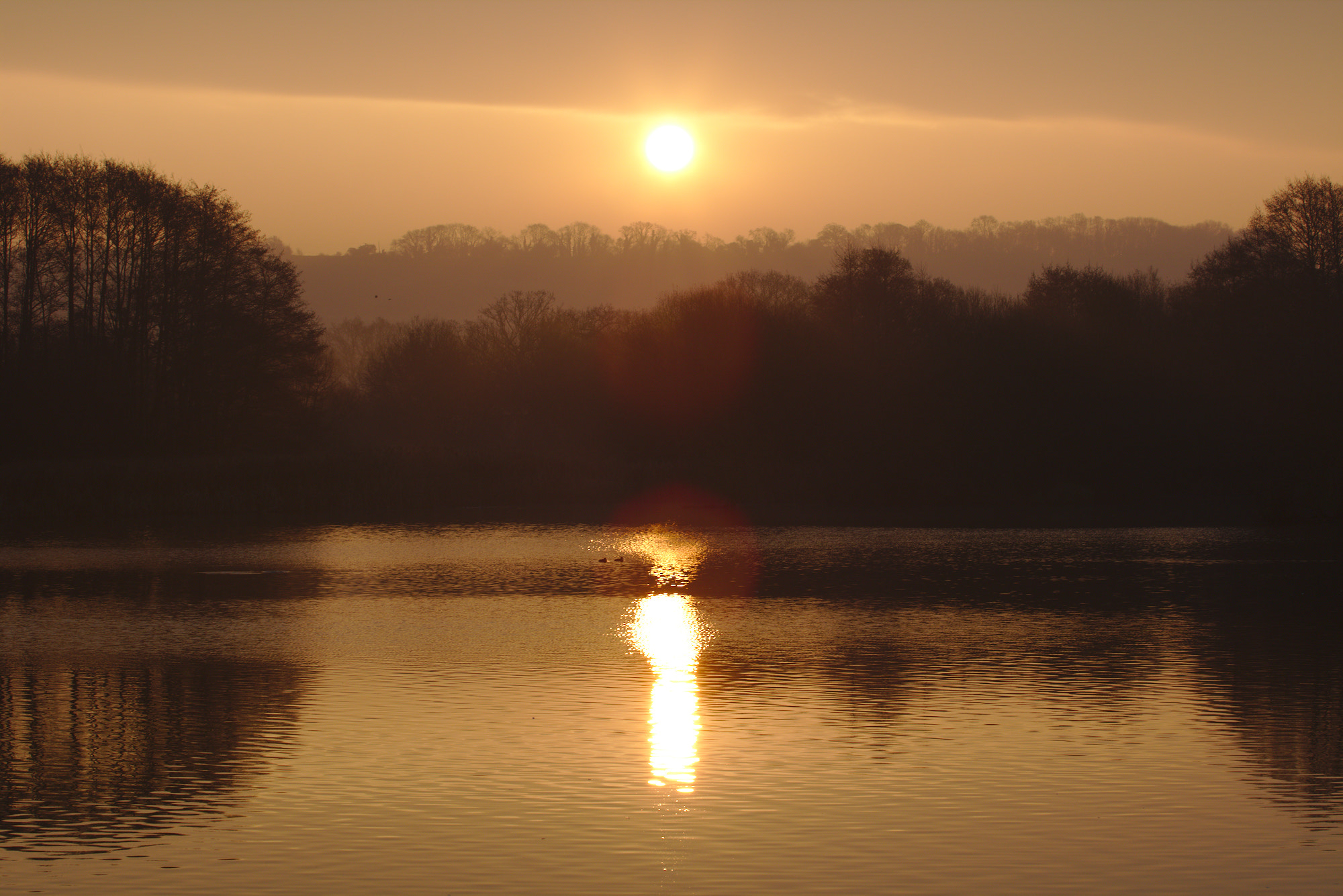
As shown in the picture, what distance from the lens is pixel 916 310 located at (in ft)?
198

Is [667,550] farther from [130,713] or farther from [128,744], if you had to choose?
[128,744]

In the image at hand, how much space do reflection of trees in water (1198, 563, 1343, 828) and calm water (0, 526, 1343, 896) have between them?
74 millimetres

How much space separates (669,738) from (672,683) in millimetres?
2828

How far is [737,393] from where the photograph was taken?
180 feet

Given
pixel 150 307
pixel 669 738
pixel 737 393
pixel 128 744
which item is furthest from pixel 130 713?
pixel 737 393

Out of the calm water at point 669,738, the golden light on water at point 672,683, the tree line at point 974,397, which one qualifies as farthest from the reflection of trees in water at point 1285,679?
the tree line at point 974,397

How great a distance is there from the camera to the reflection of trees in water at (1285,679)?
1079 centimetres

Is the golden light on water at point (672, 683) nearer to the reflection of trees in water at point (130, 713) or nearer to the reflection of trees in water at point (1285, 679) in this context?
the reflection of trees in water at point (130, 713)

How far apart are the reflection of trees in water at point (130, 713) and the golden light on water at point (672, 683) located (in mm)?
3426

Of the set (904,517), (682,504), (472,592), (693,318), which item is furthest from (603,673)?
(693,318)

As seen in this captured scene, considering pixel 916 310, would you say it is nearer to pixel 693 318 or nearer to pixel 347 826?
pixel 693 318

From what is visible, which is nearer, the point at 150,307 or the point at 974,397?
the point at 150,307

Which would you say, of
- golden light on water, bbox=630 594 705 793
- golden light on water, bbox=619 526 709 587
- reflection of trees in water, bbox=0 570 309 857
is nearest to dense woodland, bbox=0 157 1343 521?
golden light on water, bbox=619 526 709 587

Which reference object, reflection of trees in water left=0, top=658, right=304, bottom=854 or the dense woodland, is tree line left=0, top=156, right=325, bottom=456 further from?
reflection of trees in water left=0, top=658, right=304, bottom=854
